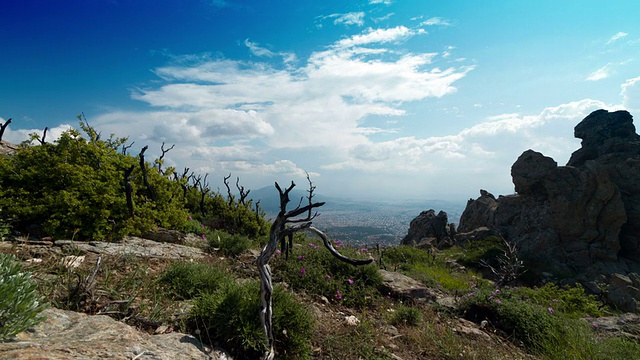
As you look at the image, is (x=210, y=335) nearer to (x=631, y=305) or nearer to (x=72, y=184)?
(x=72, y=184)

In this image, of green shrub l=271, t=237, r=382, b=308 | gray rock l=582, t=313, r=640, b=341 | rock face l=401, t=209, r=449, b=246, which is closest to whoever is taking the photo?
green shrub l=271, t=237, r=382, b=308

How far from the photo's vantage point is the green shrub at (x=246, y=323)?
368cm

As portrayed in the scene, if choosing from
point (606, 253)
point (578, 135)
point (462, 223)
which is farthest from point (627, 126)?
point (462, 223)

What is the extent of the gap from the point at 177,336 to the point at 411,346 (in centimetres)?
395

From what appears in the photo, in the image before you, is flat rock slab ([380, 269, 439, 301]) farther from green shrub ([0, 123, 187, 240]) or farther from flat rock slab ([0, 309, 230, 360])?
green shrub ([0, 123, 187, 240])

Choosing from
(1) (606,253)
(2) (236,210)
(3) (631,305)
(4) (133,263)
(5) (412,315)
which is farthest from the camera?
(1) (606,253)

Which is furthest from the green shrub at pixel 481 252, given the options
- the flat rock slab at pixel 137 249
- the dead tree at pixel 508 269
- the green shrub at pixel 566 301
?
the flat rock slab at pixel 137 249

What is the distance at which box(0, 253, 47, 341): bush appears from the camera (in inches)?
92.9

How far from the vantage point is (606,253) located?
24.8 metres

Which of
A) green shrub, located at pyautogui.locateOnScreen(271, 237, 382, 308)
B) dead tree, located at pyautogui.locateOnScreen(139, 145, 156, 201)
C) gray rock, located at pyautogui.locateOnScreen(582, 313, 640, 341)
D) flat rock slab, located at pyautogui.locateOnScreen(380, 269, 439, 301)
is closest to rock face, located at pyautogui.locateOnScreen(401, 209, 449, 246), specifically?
gray rock, located at pyautogui.locateOnScreen(582, 313, 640, 341)

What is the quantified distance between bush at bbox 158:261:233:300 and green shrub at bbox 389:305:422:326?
11.6ft

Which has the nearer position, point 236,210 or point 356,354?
point 356,354

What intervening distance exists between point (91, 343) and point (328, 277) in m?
5.36

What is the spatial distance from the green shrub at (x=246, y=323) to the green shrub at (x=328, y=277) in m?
2.66
